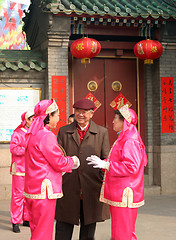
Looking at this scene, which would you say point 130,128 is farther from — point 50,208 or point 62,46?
point 62,46

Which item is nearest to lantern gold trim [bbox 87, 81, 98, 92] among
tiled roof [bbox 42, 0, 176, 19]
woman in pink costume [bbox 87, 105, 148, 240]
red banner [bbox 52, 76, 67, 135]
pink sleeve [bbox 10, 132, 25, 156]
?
red banner [bbox 52, 76, 67, 135]

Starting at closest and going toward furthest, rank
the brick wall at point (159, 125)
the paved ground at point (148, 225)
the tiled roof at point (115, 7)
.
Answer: the paved ground at point (148, 225)
the tiled roof at point (115, 7)
the brick wall at point (159, 125)

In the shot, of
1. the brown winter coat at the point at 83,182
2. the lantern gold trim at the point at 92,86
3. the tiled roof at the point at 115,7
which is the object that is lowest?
the brown winter coat at the point at 83,182

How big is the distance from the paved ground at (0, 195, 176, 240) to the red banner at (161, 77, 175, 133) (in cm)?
189

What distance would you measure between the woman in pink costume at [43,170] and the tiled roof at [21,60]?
16.8 feet

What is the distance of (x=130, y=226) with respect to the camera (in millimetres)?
4195

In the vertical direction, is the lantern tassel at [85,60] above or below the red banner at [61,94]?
above

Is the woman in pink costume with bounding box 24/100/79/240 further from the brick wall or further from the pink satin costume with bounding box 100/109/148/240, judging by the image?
the brick wall

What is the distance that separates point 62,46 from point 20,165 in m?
3.52

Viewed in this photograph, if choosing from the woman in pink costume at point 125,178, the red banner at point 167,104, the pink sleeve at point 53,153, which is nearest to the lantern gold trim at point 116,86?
the red banner at point 167,104

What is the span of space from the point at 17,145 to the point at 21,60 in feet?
10.7

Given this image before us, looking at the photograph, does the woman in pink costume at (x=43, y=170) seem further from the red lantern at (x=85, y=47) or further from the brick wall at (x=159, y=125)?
the brick wall at (x=159, y=125)

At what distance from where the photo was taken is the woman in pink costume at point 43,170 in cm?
413

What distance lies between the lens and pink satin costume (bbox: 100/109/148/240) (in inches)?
162
